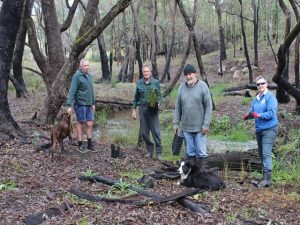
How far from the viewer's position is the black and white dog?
7.63 meters

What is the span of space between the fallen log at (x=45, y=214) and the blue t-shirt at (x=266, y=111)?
4.11 m

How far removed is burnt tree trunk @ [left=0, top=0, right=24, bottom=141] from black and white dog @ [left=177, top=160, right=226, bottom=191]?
4.18 meters

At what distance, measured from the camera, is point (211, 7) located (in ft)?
169

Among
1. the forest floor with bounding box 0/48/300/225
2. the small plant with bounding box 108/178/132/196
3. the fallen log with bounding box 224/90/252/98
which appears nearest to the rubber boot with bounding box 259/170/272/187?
the forest floor with bounding box 0/48/300/225

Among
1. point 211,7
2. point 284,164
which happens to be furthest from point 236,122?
point 211,7

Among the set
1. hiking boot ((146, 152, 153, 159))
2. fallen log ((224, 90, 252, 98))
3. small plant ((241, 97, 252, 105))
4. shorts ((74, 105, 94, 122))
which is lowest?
hiking boot ((146, 152, 153, 159))

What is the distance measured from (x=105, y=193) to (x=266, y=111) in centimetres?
345

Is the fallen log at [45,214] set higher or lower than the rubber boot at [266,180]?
higher

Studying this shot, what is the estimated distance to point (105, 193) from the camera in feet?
23.0

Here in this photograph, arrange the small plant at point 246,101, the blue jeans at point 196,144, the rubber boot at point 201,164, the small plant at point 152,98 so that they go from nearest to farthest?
the rubber boot at point 201,164, the blue jeans at point 196,144, the small plant at point 152,98, the small plant at point 246,101

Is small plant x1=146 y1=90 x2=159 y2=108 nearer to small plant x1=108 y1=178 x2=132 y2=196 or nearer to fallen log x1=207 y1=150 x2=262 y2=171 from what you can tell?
fallen log x1=207 y1=150 x2=262 y2=171

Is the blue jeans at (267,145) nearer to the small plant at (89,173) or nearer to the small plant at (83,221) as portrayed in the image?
the small plant at (89,173)

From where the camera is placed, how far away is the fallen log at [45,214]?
5.70 metres

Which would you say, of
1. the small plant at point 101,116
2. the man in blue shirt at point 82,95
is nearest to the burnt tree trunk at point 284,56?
the man in blue shirt at point 82,95
